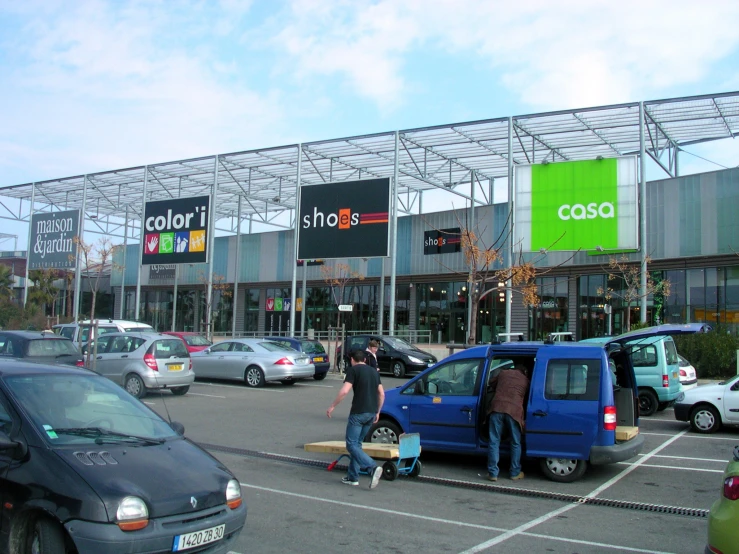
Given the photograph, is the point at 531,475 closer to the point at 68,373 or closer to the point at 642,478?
the point at 642,478

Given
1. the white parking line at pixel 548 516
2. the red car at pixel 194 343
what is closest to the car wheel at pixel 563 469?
the white parking line at pixel 548 516

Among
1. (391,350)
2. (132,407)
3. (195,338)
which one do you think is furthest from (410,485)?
(195,338)

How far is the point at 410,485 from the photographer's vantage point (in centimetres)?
877

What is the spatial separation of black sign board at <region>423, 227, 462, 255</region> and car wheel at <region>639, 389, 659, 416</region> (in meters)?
19.1

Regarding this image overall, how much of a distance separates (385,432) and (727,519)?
615 centimetres

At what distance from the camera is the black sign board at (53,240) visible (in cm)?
4112

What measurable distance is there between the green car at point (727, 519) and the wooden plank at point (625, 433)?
4.63 meters

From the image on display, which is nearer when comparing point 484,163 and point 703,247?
point 703,247

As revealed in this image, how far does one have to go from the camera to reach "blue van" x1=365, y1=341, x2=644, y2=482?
8656 mm

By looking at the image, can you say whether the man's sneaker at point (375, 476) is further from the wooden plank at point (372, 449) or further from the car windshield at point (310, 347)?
the car windshield at point (310, 347)

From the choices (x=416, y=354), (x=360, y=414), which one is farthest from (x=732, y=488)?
(x=416, y=354)

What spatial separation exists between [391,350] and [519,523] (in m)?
17.7

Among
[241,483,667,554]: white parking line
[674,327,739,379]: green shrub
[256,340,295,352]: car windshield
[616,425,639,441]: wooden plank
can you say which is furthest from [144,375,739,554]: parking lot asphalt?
[674,327,739,379]: green shrub

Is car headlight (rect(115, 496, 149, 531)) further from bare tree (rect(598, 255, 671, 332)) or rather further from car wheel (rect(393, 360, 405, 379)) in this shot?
bare tree (rect(598, 255, 671, 332))
